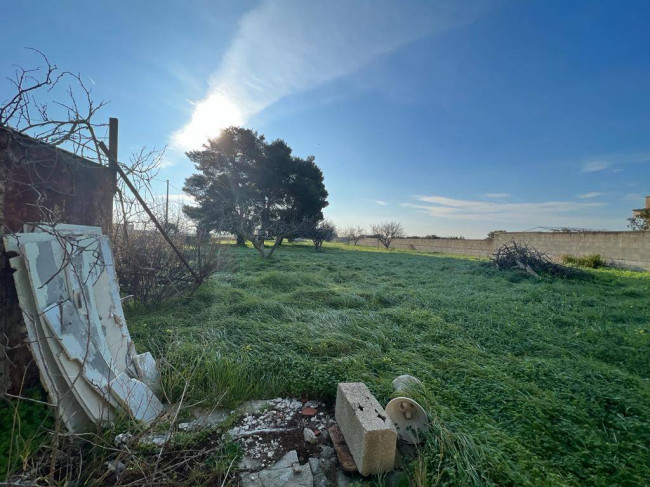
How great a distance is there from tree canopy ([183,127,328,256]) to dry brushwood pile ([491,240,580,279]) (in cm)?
1159

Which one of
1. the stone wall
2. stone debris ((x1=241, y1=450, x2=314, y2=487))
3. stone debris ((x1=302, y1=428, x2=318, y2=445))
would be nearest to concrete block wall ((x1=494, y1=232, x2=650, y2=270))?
the stone wall

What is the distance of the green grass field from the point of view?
65.5 inches

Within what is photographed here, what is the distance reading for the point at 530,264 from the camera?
28.0 ft

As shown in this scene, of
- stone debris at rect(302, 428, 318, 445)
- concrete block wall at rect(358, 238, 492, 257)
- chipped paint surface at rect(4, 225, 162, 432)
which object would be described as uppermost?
concrete block wall at rect(358, 238, 492, 257)

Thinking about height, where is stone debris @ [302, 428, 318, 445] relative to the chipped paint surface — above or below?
below

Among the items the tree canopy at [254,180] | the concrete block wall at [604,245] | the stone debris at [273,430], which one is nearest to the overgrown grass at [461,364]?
the stone debris at [273,430]

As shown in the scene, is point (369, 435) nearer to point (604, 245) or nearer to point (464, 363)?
point (464, 363)

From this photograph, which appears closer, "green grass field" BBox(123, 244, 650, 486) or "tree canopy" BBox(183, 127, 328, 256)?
"green grass field" BBox(123, 244, 650, 486)

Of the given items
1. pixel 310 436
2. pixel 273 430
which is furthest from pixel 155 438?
pixel 310 436

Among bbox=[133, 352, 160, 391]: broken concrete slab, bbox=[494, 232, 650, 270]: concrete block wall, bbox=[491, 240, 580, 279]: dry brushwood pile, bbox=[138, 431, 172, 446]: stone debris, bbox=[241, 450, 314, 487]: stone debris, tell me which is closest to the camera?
bbox=[241, 450, 314, 487]: stone debris

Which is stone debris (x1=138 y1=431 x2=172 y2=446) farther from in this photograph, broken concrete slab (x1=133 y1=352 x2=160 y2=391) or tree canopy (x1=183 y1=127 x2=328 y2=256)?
tree canopy (x1=183 y1=127 x2=328 y2=256)

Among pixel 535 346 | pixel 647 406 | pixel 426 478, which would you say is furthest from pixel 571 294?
pixel 426 478

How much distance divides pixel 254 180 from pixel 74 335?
19.9 meters

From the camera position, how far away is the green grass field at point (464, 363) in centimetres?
166
